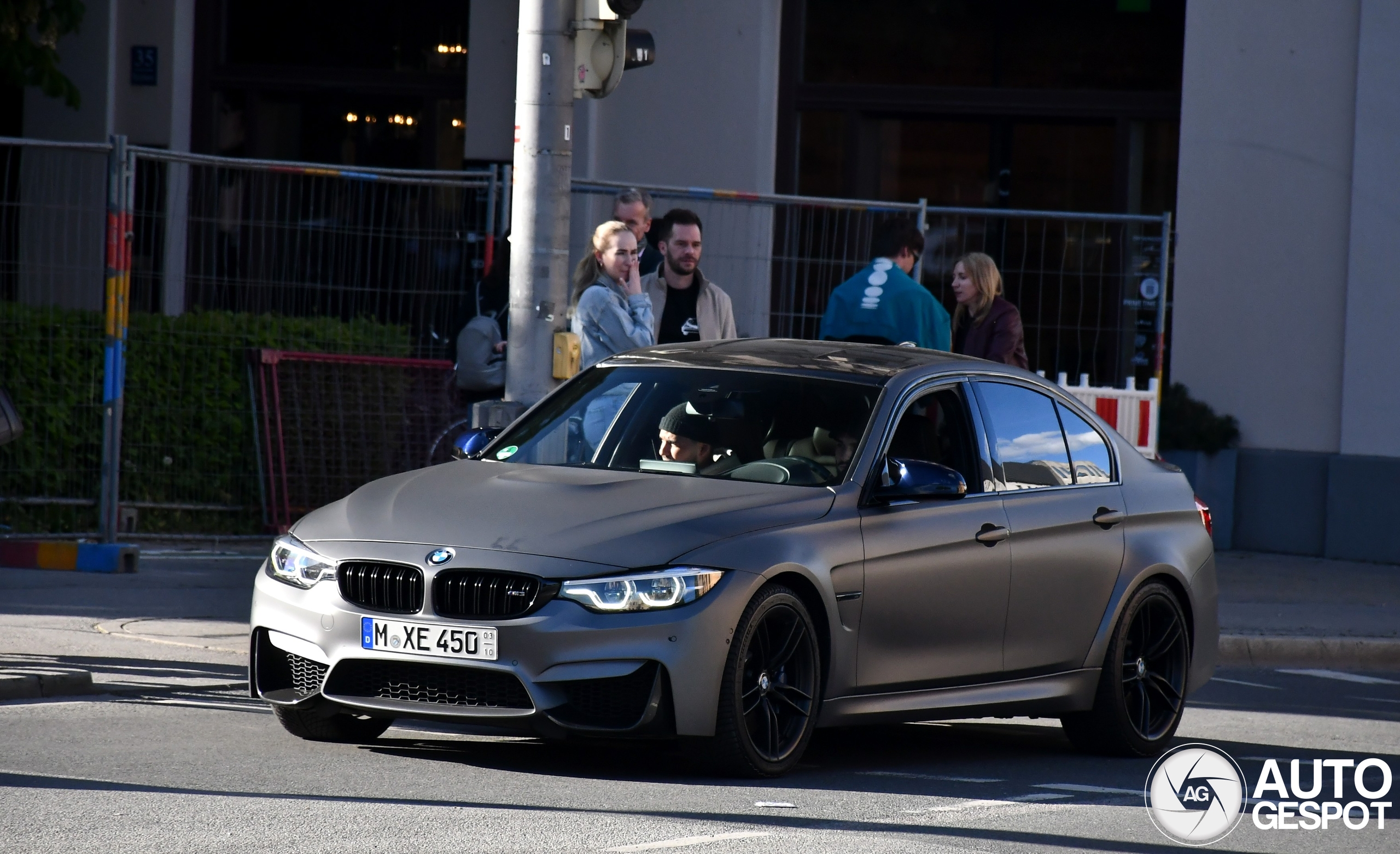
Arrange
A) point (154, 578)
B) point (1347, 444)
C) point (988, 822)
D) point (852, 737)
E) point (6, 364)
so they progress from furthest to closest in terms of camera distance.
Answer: point (1347, 444)
point (6, 364)
point (154, 578)
point (852, 737)
point (988, 822)

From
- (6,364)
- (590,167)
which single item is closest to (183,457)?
Result: (6,364)

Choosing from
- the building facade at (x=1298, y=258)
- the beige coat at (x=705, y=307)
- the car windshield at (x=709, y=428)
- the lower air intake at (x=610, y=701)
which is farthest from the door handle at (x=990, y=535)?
the building facade at (x=1298, y=258)

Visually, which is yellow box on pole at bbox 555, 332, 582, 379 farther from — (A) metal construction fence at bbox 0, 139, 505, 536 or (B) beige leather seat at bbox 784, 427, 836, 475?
(A) metal construction fence at bbox 0, 139, 505, 536

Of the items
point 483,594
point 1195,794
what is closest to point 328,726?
point 483,594

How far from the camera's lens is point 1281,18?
1623 cm

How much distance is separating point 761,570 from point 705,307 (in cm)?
477

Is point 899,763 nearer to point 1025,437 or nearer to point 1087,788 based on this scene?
point 1087,788

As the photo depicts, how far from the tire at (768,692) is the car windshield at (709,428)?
0.65 metres

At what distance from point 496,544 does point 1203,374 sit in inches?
426

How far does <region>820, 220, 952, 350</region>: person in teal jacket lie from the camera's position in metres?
11.6

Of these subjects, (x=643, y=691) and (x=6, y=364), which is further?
(x=6, y=364)

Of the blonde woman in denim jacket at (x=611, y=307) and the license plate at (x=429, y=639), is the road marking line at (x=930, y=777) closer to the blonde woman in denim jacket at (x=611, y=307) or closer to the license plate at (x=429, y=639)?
the license plate at (x=429, y=639)

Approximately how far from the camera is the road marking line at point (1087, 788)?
741 centimetres

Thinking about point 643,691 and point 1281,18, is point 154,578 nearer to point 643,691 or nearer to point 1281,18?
point 643,691
